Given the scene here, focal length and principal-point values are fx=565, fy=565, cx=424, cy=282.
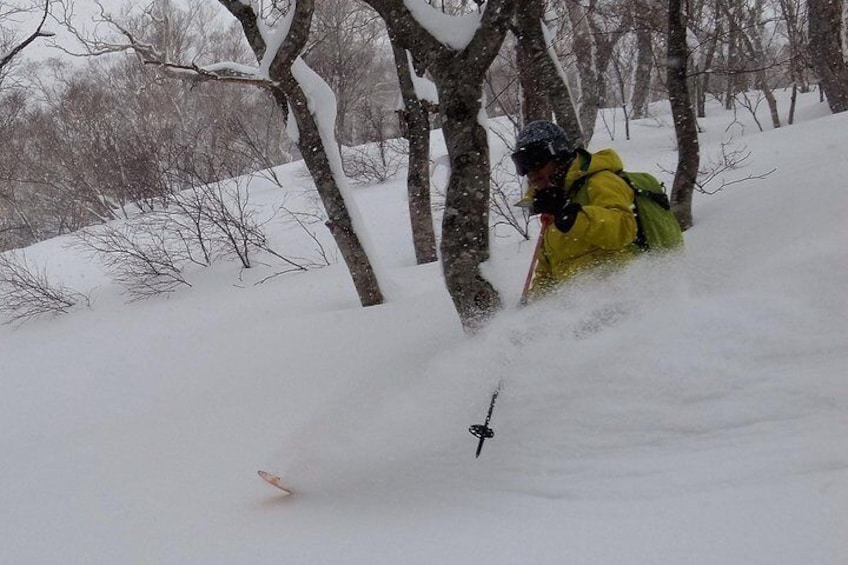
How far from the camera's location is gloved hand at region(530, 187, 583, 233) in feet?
8.48

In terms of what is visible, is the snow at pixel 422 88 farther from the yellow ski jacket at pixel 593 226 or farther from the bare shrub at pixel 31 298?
the bare shrub at pixel 31 298

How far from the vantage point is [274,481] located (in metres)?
2.73

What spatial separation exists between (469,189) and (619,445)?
1.69 meters

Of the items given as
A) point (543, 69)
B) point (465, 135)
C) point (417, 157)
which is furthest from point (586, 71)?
point (465, 135)

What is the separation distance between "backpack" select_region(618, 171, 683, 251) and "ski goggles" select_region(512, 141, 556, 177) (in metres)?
0.40

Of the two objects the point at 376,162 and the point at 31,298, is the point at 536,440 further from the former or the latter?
the point at 376,162

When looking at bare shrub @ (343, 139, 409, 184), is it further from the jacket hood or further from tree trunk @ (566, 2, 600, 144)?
the jacket hood

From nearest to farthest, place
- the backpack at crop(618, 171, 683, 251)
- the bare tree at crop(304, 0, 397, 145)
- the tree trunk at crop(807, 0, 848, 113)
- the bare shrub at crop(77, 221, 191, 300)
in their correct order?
the backpack at crop(618, 171, 683, 251), the tree trunk at crop(807, 0, 848, 113), the bare shrub at crop(77, 221, 191, 300), the bare tree at crop(304, 0, 397, 145)

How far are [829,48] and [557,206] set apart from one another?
10838 mm

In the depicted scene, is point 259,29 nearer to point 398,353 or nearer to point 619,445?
point 398,353

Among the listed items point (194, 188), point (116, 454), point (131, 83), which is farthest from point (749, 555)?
point (131, 83)

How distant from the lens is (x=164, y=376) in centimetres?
557

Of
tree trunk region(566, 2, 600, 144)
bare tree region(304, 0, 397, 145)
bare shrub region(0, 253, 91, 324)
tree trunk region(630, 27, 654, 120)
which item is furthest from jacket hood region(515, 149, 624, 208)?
tree trunk region(630, 27, 654, 120)

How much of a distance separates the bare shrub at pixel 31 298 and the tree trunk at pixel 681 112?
1114 centimetres
